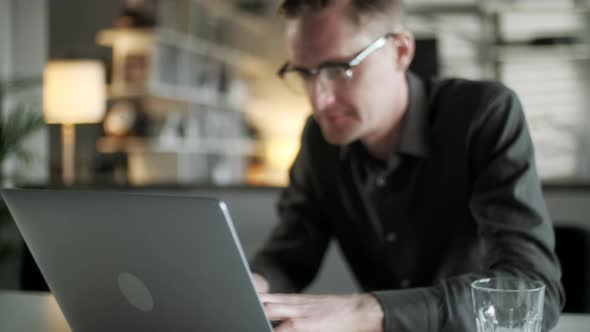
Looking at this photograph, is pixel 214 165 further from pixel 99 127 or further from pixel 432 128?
pixel 432 128

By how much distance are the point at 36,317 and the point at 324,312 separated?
539 mm

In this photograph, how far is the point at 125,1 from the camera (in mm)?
5988

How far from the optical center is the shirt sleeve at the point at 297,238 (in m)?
1.36

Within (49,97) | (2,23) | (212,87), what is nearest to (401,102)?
(49,97)

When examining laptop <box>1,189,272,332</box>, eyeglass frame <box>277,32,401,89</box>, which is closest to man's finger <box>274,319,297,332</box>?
laptop <box>1,189,272,332</box>

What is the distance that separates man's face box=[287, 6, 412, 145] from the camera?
1.24m

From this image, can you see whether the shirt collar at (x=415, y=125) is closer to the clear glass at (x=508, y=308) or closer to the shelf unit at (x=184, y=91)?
the clear glass at (x=508, y=308)

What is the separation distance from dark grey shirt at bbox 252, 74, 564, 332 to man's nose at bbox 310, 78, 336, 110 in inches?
8.0

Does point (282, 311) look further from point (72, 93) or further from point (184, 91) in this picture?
point (184, 91)

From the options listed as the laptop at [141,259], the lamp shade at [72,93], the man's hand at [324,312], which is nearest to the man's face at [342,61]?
the man's hand at [324,312]

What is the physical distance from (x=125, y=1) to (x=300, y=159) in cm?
492

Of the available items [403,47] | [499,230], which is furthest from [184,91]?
[499,230]

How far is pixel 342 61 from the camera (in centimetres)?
124

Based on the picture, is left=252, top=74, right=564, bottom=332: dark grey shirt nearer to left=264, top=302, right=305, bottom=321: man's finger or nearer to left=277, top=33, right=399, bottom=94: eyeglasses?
left=277, top=33, right=399, bottom=94: eyeglasses
